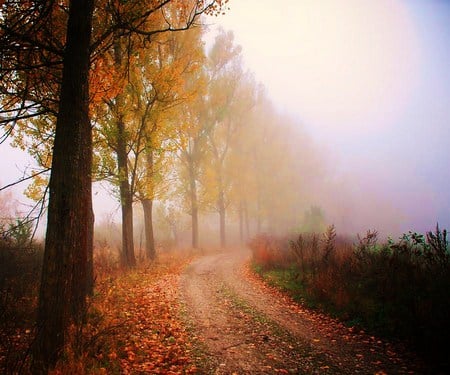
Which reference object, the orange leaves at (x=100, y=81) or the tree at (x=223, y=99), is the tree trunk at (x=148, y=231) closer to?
the orange leaves at (x=100, y=81)

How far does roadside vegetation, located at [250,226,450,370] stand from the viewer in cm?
465

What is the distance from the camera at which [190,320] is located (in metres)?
6.34

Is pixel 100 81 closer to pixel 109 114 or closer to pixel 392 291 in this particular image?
pixel 109 114

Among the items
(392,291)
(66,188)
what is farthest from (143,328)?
(392,291)

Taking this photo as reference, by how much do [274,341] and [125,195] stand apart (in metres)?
8.15

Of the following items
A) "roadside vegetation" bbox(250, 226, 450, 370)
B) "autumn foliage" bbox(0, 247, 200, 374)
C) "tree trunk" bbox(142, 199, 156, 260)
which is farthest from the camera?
"tree trunk" bbox(142, 199, 156, 260)

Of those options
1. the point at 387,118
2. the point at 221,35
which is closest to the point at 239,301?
the point at 221,35

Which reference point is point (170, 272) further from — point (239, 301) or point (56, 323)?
point (56, 323)

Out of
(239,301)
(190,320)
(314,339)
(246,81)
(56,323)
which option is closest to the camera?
(56,323)

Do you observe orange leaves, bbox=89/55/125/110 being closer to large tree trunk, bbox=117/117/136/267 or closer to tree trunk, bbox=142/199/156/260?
large tree trunk, bbox=117/117/136/267

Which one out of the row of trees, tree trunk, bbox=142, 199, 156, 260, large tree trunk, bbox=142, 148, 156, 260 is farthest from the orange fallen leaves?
tree trunk, bbox=142, 199, 156, 260

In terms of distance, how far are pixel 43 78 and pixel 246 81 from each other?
72.3ft

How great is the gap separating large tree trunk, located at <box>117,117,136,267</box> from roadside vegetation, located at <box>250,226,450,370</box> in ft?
20.7

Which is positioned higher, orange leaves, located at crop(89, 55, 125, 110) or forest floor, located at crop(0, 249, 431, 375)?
orange leaves, located at crop(89, 55, 125, 110)
